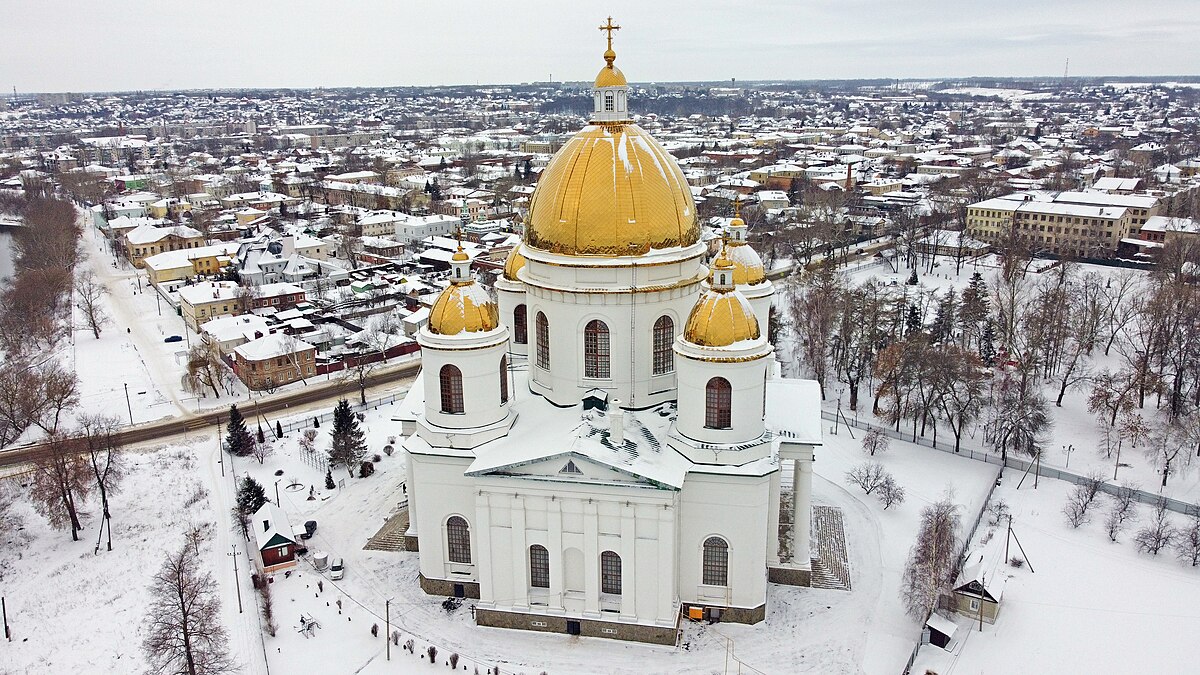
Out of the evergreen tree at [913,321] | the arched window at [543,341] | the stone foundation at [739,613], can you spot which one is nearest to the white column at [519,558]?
the stone foundation at [739,613]

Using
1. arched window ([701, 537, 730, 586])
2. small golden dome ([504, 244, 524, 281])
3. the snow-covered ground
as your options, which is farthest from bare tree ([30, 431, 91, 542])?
the snow-covered ground

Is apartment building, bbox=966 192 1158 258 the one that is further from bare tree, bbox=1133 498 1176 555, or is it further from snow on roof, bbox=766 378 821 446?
snow on roof, bbox=766 378 821 446

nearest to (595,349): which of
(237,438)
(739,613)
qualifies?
(739,613)

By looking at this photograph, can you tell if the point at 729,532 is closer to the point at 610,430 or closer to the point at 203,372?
the point at 610,430

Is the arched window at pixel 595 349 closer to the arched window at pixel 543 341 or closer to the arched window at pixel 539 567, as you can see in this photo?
the arched window at pixel 543 341

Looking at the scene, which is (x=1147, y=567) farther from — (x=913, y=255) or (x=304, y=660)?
(x=913, y=255)
